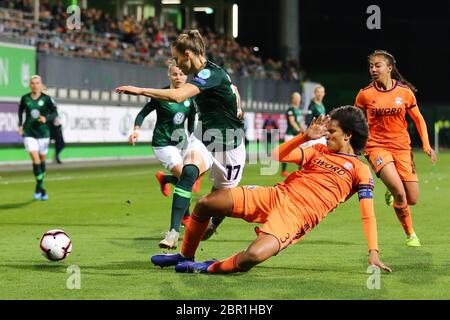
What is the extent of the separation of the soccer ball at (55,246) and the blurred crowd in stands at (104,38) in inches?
874

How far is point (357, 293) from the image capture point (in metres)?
7.78

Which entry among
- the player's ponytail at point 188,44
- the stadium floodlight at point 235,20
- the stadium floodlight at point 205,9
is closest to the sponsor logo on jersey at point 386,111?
the player's ponytail at point 188,44

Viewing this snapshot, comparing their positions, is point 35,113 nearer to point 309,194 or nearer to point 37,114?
point 37,114

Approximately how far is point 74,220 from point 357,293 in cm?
756

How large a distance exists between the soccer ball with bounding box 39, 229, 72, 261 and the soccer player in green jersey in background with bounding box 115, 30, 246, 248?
103 cm

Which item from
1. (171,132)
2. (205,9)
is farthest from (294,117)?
(205,9)

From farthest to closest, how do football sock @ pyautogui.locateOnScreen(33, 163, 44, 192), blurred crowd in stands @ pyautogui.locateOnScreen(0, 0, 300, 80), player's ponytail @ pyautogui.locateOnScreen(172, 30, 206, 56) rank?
blurred crowd in stands @ pyautogui.locateOnScreen(0, 0, 300, 80) < football sock @ pyautogui.locateOnScreen(33, 163, 44, 192) < player's ponytail @ pyautogui.locateOnScreen(172, 30, 206, 56)

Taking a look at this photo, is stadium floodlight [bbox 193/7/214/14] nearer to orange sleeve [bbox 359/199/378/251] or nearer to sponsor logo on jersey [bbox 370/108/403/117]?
sponsor logo on jersey [bbox 370/108/403/117]

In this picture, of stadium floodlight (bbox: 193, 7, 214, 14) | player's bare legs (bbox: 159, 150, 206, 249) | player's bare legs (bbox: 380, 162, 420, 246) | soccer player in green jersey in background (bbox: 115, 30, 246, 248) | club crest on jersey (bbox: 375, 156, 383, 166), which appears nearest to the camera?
soccer player in green jersey in background (bbox: 115, 30, 246, 248)

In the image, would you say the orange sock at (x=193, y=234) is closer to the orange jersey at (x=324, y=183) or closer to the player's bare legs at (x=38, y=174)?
the orange jersey at (x=324, y=183)

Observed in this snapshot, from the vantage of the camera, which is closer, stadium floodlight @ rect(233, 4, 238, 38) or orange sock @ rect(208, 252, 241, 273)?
orange sock @ rect(208, 252, 241, 273)

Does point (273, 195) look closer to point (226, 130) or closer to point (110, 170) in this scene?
point (226, 130)

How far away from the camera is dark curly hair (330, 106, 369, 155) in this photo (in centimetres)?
839

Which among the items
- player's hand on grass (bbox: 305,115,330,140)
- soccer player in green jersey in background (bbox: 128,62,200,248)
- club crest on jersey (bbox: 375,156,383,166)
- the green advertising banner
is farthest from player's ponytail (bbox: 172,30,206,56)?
the green advertising banner
